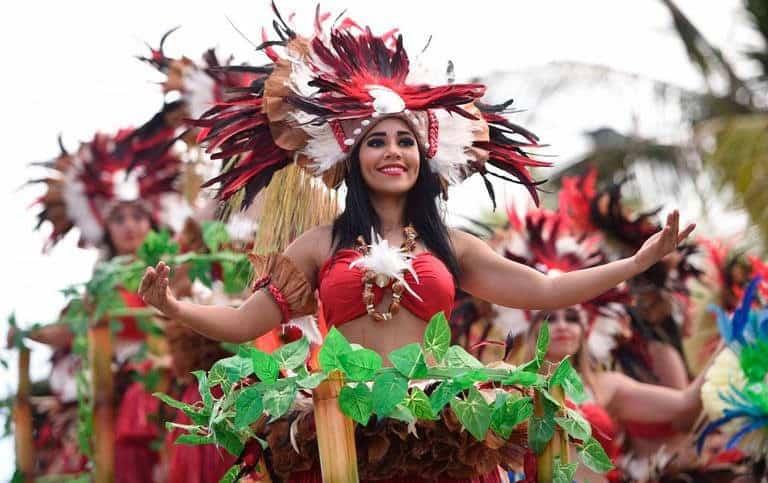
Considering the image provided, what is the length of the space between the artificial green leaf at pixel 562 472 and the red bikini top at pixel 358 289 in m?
0.59

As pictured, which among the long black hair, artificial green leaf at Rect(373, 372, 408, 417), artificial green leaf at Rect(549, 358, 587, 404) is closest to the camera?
artificial green leaf at Rect(373, 372, 408, 417)

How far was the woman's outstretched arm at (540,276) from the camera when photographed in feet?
11.9

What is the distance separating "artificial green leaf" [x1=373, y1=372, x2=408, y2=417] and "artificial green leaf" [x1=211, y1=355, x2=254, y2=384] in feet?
1.15

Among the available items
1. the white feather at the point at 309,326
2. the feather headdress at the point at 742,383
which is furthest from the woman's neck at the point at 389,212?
the feather headdress at the point at 742,383

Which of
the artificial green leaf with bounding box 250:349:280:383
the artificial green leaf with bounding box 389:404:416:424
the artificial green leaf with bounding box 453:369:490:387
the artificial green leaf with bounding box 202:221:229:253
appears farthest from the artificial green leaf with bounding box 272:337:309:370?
the artificial green leaf with bounding box 202:221:229:253

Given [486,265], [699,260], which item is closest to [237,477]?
[486,265]

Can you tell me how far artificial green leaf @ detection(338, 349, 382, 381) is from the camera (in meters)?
3.15

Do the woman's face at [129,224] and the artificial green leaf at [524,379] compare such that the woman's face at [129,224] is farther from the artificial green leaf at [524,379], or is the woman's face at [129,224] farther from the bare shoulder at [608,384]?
the artificial green leaf at [524,379]

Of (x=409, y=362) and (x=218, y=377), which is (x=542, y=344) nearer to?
(x=409, y=362)

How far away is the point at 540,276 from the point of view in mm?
3852

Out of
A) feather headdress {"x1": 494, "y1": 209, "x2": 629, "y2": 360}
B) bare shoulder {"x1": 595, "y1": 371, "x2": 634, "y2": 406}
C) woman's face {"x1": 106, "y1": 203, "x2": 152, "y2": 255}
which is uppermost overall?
woman's face {"x1": 106, "y1": 203, "x2": 152, "y2": 255}

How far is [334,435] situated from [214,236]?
9.72ft

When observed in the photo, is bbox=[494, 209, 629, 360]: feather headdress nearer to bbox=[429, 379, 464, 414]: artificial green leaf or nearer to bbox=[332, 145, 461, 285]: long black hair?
bbox=[332, 145, 461, 285]: long black hair

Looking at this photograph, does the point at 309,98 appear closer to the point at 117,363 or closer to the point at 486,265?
the point at 486,265
